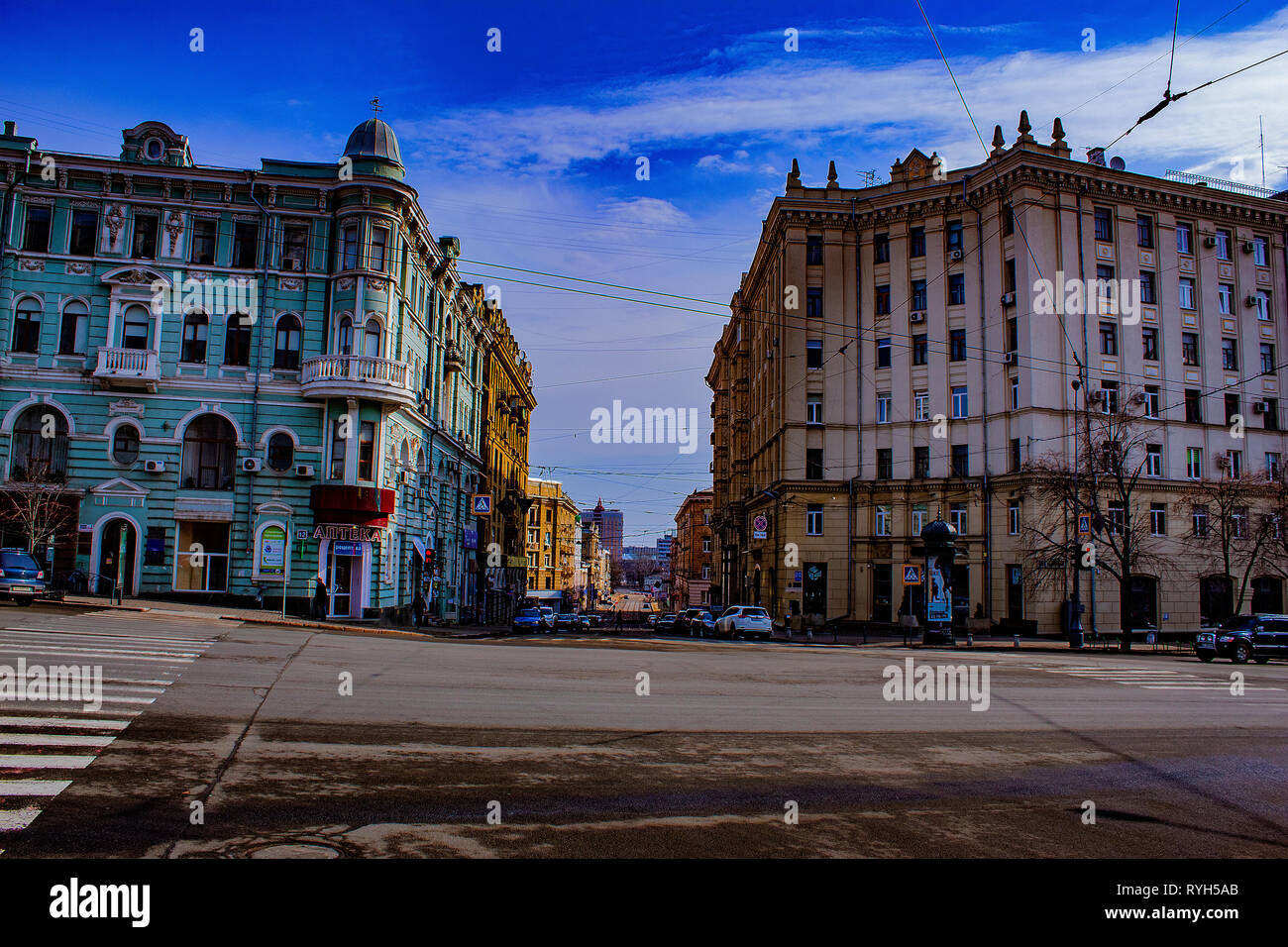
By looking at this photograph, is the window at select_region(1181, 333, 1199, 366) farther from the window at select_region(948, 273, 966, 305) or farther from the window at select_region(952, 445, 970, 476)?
the window at select_region(952, 445, 970, 476)

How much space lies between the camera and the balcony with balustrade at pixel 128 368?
30.9 metres

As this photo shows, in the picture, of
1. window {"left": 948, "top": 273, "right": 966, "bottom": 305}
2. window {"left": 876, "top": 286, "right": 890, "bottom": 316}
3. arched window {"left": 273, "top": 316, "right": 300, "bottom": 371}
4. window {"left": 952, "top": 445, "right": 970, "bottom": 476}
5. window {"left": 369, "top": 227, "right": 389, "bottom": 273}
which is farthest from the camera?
window {"left": 876, "top": 286, "right": 890, "bottom": 316}

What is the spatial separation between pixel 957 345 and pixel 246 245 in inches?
1343

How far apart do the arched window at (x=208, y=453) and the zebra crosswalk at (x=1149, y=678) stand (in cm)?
2898

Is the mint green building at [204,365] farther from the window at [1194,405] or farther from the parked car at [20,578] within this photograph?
the window at [1194,405]

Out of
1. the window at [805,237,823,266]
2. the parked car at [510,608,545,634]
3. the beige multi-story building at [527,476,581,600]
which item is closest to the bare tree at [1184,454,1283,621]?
the window at [805,237,823,266]

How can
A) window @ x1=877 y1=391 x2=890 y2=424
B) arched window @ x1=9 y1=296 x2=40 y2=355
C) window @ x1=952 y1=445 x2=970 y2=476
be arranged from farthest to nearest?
window @ x1=877 y1=391 x2=890 y2=424, window @ x1=952 y1=445 x2=970 y2=476, arched window @ x1=9 y1=296 x2=40 y2=355

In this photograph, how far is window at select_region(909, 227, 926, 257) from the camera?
4453 centimetres

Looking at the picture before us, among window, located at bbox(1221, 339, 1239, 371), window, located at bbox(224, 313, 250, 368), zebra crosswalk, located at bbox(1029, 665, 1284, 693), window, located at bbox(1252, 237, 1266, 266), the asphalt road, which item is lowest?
zebra crosswalk, located at bbox(1029, 665, 1284, 693)

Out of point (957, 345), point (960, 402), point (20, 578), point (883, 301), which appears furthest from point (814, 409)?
point (20, 578)

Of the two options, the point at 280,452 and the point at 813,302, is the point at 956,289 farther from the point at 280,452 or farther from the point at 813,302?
the point at 280,452

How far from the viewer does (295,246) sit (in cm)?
3291

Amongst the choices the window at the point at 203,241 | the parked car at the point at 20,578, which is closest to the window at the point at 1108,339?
the window at the point at 203,241

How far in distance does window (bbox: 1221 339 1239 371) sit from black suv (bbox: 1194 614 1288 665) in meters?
21.8
